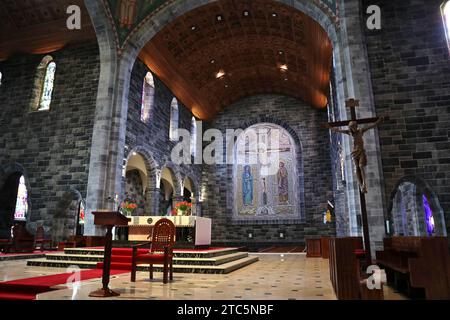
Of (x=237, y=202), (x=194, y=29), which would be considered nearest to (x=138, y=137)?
(x=194, y=29)

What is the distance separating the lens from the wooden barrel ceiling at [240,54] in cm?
1302

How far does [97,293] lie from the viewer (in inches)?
161

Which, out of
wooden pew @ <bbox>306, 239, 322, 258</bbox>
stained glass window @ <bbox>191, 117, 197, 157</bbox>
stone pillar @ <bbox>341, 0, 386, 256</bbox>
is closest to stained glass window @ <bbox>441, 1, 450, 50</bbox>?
stone pillar @ <bbox>341, 0, 386, 256</bbox>

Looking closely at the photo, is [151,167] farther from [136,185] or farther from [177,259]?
[177,259]

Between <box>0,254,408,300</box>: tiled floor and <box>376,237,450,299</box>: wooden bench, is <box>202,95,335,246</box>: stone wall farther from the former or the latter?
<box>376,237,450,299</box>: wooden bench

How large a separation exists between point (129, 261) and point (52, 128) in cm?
800

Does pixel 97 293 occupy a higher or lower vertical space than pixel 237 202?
lower

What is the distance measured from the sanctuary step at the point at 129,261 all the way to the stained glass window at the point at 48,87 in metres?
7.77

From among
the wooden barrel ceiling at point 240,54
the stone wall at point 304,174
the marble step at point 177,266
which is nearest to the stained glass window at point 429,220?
the stone wall at point 304,174

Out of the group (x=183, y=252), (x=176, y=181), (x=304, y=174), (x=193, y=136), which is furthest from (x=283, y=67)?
(x=183, y=252)

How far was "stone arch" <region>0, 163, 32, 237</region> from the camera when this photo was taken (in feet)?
42.2

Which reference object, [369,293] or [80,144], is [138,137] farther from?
[369,293]

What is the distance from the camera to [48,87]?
13820mm
